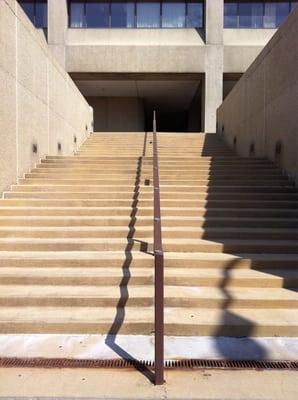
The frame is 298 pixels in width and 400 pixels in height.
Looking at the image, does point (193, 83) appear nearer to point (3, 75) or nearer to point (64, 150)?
point (64, 150)

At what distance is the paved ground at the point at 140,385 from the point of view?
305cm

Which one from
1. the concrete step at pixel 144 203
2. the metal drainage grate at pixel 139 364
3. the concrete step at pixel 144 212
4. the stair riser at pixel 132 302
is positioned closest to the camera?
the metal drainage grate at pixel 139 364

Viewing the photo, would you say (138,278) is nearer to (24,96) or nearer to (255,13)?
(24,96)

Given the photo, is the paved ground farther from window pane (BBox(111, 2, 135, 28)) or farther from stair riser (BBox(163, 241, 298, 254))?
window pane (BBox(111, 2, 135, 28))

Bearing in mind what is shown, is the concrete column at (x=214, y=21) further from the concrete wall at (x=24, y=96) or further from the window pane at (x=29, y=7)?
the concrete wall at (x=24, y=96)

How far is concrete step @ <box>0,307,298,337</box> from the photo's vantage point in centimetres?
410

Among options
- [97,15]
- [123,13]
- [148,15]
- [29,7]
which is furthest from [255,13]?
[29,7]

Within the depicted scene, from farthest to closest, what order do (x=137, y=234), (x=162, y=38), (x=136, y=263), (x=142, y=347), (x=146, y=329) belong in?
(x=162, y=38) → (x=137, y=234) → (x=136, y=263) → (x=146, y=329) → (x=142, y=347)

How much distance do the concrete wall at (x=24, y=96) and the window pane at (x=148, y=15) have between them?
9.86 metres

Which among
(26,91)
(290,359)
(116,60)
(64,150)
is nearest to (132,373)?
(290,359)

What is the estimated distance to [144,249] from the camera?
5.64 meters

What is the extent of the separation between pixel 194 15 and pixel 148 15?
83.8 inches

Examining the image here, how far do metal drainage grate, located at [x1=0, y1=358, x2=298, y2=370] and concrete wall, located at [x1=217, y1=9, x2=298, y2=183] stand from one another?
468cm

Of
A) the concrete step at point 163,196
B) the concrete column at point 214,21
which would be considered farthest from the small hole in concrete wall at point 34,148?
the concrete column at point 214,21
